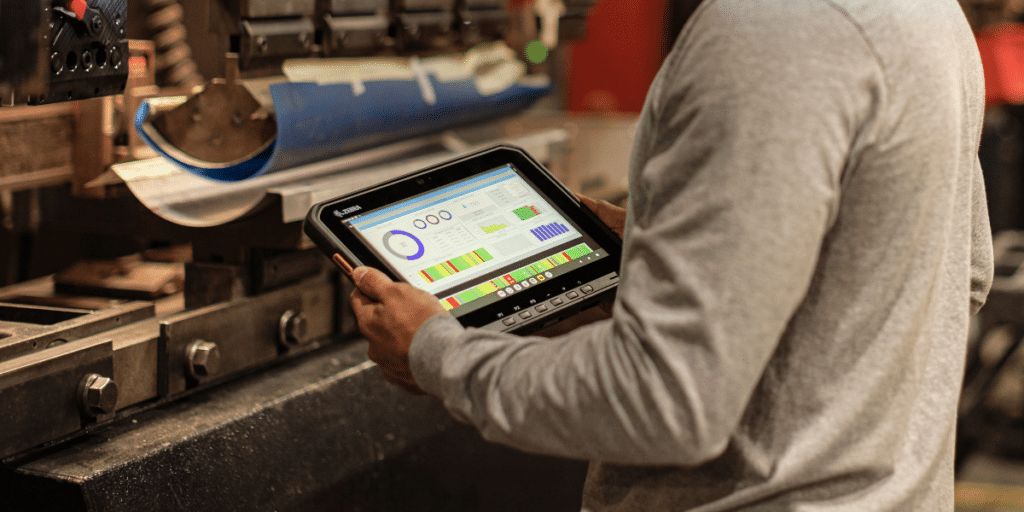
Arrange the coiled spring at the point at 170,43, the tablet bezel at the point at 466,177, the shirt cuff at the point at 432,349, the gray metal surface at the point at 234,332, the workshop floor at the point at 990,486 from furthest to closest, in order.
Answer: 1. the workshop floor at the point at 990,486
2. the coiled spring at the point at 170,43
3. the gray metal surface at the point at 234,332
4. the tablet bezel at the point at 466,177
5. the shirt cuff at the point at 432,349

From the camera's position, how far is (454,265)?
98 cm

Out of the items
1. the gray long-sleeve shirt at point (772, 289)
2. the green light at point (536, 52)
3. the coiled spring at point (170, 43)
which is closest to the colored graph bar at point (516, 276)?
the gray long-sleeve shirt at point (772, 289)

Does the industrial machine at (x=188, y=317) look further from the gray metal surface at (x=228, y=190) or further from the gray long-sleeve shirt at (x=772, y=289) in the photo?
the gray long-sleeve shirt at (x=772, y=289)

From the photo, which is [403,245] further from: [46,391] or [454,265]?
[46,391]

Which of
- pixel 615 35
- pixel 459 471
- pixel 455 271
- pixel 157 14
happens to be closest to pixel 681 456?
pixel 455 271

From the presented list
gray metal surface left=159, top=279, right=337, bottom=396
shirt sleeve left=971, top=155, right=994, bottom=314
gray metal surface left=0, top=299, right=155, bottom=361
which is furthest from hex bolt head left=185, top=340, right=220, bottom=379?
shirt sleeve left=971, top=155, right=994, bottom=314

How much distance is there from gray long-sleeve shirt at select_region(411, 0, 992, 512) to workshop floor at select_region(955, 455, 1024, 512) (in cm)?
280

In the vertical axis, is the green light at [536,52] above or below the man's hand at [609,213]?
below

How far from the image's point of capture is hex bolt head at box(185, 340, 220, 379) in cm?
130

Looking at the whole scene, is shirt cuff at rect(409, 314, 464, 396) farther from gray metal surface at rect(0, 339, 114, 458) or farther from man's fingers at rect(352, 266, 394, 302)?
gray metal surface at rect(0, 339, 114, 458)

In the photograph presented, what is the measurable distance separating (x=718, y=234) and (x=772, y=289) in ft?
0.18

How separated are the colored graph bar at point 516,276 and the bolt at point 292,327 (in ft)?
1.88

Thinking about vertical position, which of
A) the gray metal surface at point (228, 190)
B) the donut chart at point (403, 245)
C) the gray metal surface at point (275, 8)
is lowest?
the gray metal surface at point (228, 190)

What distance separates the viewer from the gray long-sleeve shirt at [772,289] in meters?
0.66
